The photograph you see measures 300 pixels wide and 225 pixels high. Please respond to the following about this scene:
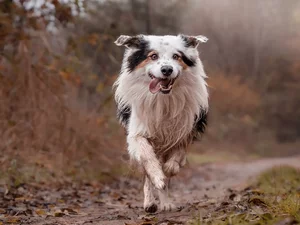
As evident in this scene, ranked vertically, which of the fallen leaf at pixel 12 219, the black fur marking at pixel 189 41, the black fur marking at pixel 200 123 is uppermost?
the black fur marking at pixel 189 41

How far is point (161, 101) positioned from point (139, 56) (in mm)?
559

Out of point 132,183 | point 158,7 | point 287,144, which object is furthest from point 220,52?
point 132,183

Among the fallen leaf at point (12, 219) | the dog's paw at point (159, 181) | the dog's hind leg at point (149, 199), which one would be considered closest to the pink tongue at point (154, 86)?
the dog's paw at point (159, 181)

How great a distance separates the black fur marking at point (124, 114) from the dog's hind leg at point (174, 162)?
0.75m

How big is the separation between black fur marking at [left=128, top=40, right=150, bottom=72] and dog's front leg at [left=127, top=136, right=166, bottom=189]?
817mm

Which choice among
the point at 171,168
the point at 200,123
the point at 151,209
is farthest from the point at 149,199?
the point at 200,123

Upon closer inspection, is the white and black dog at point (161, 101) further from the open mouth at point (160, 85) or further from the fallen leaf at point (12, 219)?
the fallen leaf at point (12, 219)

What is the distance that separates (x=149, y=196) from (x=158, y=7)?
50.0ft

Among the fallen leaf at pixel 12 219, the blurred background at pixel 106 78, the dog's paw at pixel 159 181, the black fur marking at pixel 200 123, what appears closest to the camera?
the fallen leaf at pixel 12 219

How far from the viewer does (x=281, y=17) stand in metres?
30.0

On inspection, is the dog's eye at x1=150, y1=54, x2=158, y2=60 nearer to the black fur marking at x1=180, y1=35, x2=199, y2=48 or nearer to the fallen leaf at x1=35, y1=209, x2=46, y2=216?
the black fur marking at x1=180, y1=35, x2=199, y2=48

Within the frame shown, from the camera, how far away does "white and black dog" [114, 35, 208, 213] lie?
5652 mm

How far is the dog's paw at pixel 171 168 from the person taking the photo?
19.0 feet

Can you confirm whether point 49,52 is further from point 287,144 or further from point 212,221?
point 287,144
